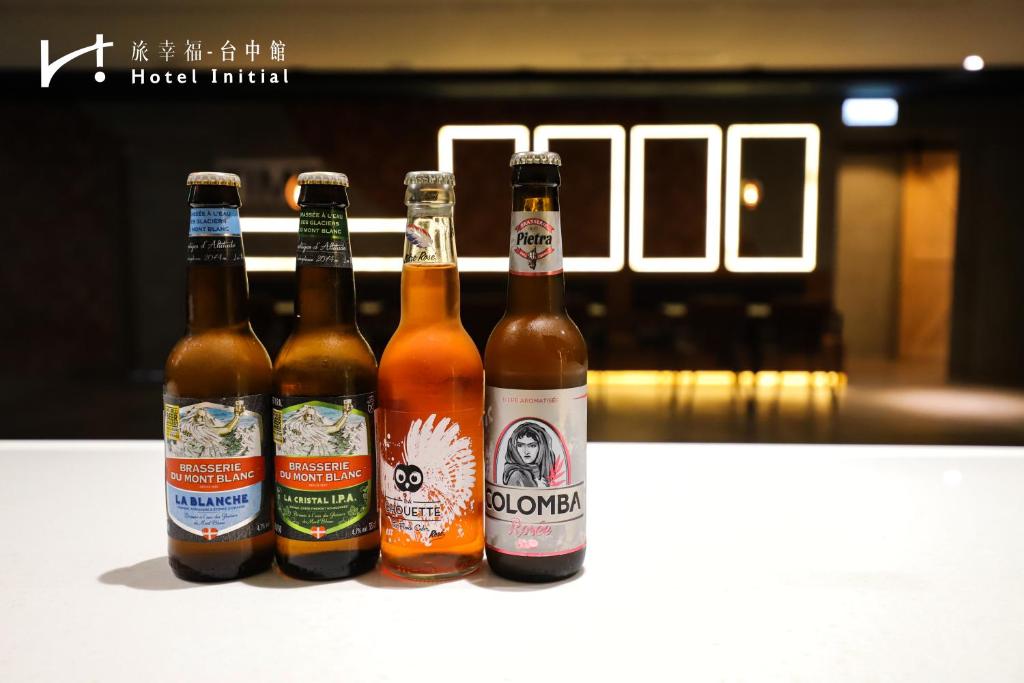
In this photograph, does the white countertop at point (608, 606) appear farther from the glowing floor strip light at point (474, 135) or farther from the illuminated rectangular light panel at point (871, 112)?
the illuminated rectangular light panel at point (871, 112)

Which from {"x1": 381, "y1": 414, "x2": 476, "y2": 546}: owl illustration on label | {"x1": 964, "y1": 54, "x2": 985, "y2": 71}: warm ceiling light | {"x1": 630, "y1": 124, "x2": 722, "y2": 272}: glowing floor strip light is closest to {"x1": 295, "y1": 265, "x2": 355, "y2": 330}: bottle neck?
{"x1": 381, "y1": 414, "x2": 476, "y2": 546}: owl illustration on label

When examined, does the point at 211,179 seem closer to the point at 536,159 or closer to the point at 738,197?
the point at 536,159

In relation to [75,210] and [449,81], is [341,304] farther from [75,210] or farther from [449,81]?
[75,210]

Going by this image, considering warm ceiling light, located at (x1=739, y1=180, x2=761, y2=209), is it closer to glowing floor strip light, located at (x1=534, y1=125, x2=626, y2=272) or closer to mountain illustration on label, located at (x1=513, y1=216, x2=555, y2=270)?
glowing floor strip light, located at (x1=534, y1=125, x2=626, y2=272)

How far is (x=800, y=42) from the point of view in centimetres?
175

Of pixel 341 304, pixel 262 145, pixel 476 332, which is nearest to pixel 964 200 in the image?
pixel 476 332

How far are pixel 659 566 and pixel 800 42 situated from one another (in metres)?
1.53

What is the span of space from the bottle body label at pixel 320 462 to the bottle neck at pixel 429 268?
9cm

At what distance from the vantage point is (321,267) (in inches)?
23.7

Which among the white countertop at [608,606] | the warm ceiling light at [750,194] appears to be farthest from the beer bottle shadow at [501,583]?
the warm ceiling light at [750,194]

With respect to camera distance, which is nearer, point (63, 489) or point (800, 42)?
point (63, 489)

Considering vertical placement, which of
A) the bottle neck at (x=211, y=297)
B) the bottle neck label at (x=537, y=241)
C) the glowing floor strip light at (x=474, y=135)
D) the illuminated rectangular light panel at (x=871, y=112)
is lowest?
the bottle neck at (x=211, y=297)

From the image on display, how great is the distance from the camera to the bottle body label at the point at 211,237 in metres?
0.60

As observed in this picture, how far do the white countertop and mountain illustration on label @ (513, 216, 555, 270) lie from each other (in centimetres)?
28
